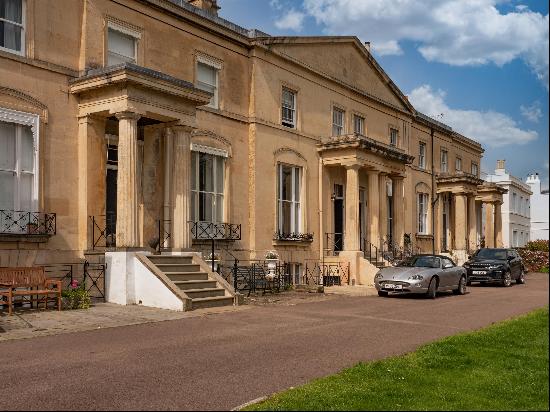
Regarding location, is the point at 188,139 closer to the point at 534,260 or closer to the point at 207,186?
the point at 207,186

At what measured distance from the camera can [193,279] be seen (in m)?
16.2

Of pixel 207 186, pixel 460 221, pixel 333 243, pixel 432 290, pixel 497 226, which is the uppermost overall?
pixel 207 186

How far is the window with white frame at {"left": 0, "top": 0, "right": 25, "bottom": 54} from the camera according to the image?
15.0m

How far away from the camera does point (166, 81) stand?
639 inches

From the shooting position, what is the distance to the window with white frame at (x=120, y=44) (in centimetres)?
1748

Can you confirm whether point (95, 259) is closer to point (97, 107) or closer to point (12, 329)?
point (97, 107)

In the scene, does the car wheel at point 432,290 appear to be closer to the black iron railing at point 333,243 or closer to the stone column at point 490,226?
the black iron railing at point 333,243

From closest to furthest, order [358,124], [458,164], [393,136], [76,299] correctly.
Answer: [76,299] < [358,124] < [393,136] < [458,164]

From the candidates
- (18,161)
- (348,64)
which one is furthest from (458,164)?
(18,161)

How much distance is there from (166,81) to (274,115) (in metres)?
7.62

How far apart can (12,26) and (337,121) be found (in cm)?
1515

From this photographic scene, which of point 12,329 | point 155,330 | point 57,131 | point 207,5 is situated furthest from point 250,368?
point 207,5

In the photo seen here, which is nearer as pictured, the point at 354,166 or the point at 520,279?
the point at 354,166

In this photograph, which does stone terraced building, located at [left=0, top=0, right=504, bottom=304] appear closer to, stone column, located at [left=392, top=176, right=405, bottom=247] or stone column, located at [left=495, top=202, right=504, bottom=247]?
stone column, located at [left=392, top=176, right=405, bottom=247]
